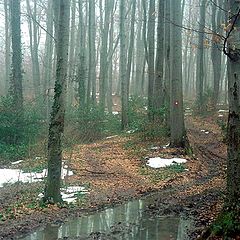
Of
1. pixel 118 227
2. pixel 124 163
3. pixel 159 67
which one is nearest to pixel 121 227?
pixel 118 227

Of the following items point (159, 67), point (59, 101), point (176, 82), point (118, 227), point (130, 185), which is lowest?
point (130, 185)

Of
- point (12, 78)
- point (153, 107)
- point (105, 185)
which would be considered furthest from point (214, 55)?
A: point (105, 185)

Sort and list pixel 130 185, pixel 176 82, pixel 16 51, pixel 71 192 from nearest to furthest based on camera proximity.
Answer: pixel 71 192 < pixel 130 185 < pixel 176 82 < pixel 16 51

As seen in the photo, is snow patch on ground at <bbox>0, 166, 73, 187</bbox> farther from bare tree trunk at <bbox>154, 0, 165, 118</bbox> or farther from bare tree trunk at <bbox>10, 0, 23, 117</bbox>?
bare tree trunk at <bbox>154, 0, 165, 118</bbox>

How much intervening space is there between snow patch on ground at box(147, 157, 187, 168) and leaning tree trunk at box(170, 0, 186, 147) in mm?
1526

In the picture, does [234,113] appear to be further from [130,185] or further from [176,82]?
[176,82]

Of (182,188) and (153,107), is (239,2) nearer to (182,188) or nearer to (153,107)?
(182,188)

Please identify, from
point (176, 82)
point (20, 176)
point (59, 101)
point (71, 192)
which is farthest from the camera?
point (176, 82)

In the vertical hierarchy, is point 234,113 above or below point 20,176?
above

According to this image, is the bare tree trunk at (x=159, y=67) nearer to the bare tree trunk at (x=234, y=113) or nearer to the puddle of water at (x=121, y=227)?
the puddle of water at (x=121, y=227)

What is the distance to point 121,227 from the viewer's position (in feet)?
27.5

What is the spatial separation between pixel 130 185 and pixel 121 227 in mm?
4177

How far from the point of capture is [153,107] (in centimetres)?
2095

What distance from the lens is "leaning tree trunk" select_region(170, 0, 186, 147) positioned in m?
16.9
